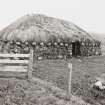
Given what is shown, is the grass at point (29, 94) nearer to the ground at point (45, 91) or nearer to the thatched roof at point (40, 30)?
the ground at point (45, 91)

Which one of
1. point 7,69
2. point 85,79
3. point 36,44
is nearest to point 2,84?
point 7,69

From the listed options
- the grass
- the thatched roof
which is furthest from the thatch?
the grass

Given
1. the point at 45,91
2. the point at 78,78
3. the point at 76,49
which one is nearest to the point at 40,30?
the point at 76,49

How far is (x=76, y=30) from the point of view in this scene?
26.0 m

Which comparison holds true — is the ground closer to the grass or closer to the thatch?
the grass

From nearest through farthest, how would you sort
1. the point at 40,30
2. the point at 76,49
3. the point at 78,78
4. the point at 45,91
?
the point at 45,91, the point at 78,78, the point at 40,30, the point at 76,49

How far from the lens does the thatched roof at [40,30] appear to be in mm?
23062

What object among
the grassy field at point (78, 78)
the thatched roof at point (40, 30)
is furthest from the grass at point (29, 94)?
the thatched roof at point (40, 30)

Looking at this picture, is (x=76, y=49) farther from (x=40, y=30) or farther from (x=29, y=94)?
(x=29, y=94)

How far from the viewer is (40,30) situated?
23.4 metres

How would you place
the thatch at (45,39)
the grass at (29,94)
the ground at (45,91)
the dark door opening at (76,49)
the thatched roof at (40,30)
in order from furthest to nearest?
the dark door opening at (76,49), the thatched roof at (40,30), the thatch at (45,39), the ground at (45,91), the grass at (29,94)

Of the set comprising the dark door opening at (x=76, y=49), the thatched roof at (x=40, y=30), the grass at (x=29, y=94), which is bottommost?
the grass at (x=29, y=94)

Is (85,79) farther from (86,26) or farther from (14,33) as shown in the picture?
(86,26)

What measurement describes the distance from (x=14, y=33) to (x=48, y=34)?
3333mm
